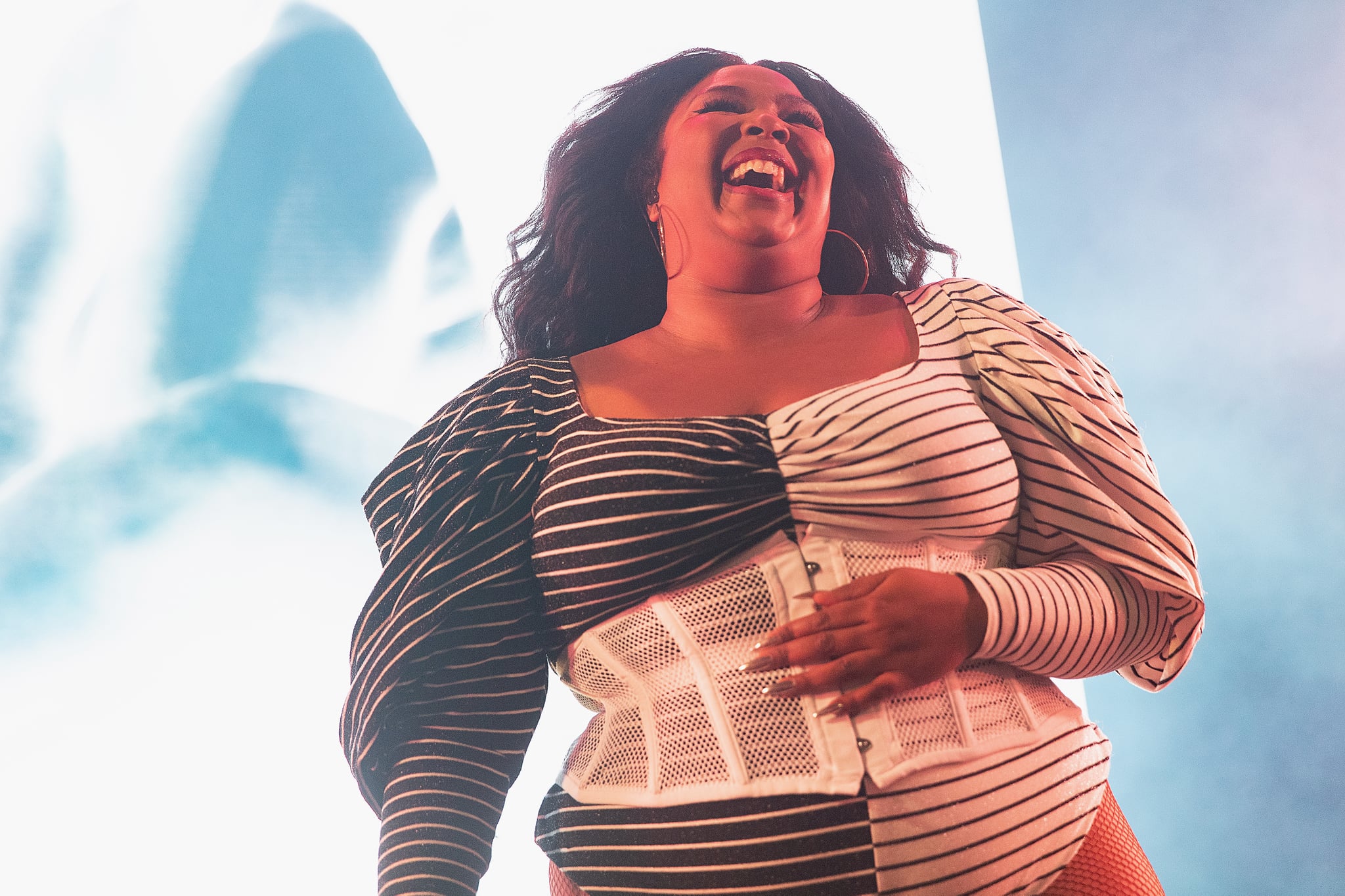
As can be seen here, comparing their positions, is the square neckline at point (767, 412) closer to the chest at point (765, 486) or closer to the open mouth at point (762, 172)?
the chest at point (765, 486)

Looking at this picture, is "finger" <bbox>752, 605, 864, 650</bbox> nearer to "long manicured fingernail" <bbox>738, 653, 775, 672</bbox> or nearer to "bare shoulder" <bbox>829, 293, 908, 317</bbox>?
"long manicured fingernail" <bbox>738, 653, 775, 672</bbox>

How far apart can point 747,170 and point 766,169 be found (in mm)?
19

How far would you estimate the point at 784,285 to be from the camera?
1047 mm

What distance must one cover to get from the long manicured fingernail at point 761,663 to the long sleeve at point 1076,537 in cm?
17

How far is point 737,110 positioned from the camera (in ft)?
3.44

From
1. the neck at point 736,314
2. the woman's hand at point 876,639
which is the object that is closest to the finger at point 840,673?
the woman's hand at point 876,639

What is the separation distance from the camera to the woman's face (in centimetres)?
100

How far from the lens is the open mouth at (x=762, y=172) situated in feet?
3.29

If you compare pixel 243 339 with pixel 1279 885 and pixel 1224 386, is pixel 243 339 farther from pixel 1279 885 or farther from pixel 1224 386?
pixel 1279 885

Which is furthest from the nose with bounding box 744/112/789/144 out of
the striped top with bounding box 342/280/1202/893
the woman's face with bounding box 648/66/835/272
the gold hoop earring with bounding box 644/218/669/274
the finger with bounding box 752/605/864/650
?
the finger with bounding box 752/605/864/650

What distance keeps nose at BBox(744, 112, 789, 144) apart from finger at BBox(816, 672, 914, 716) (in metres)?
0.54

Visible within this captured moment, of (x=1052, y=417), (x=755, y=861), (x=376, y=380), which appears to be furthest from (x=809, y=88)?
(x=755, y=861)

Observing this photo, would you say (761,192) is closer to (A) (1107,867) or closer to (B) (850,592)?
(B) (850,592)

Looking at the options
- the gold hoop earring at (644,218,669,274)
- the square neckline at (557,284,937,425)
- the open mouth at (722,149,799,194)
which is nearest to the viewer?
the square neckline at (557,284,937,425)
